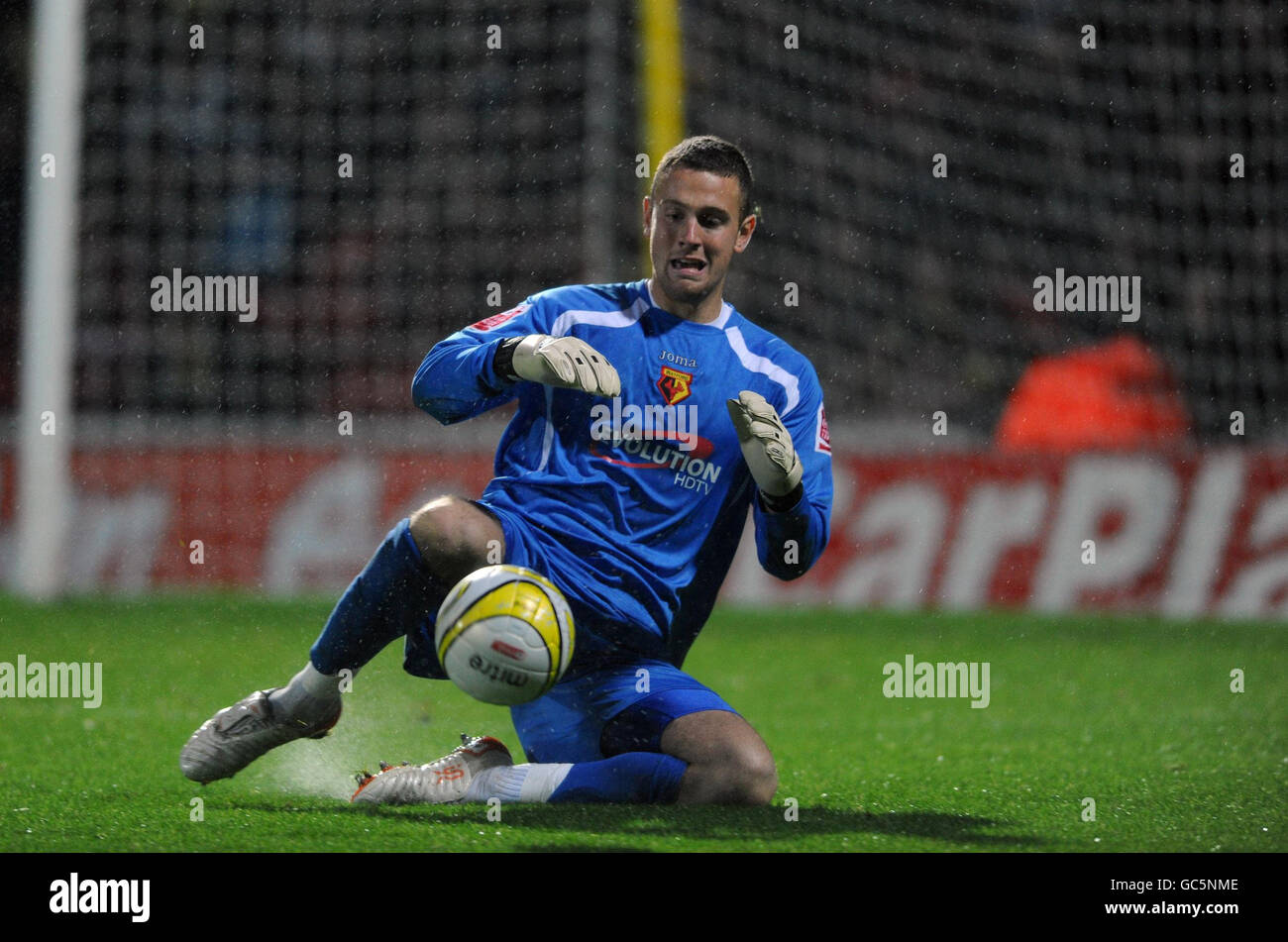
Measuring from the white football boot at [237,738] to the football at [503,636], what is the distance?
71cm

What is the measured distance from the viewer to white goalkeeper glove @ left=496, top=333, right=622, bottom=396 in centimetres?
413

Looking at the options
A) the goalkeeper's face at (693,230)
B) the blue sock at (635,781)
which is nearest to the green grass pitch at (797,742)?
the blue sock at (635,781)

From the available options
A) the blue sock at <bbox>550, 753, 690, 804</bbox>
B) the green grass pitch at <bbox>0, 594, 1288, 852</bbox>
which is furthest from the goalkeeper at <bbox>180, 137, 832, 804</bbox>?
the green grass pitch at <bbox>0, 594, 1288, 852</bbox>

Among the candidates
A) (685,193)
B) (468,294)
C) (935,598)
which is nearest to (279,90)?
(468,294)

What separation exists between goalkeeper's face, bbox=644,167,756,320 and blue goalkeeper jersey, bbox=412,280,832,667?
129 millimetres

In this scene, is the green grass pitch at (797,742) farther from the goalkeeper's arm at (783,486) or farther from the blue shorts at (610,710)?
the goalkeeper's arm at (783,486)

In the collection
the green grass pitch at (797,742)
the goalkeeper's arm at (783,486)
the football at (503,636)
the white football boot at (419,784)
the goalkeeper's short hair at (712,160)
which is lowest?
the green grass pitch at (797,742)

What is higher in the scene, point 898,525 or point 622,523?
point 622,523

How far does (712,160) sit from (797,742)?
91.9 inches

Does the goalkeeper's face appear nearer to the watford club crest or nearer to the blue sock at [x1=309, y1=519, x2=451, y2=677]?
the watford club crest

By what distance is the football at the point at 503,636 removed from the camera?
395cm

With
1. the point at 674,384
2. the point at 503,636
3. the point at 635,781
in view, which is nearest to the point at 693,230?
the point at 674,384

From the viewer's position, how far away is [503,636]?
155 inches

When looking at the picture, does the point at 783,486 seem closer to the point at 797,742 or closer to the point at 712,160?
the point at 712,160
